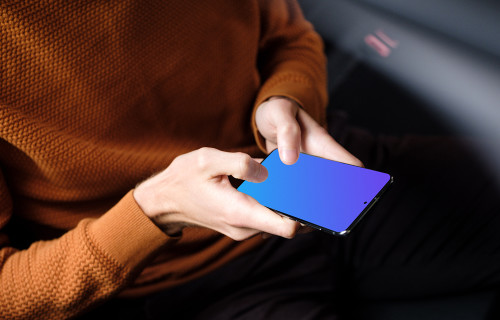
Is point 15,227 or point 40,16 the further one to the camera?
point 15,227

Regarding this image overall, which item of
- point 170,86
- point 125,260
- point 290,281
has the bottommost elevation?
point 290,281

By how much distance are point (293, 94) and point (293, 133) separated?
5.7 inches

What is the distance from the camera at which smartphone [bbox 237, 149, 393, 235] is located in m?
0.39

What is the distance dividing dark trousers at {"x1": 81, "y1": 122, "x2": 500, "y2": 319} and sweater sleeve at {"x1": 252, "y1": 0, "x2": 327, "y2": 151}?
0.17 m

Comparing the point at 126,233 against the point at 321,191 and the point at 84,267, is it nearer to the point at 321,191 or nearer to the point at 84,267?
the point at 84,267

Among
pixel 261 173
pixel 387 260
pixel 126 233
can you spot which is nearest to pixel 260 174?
pixel 261 173

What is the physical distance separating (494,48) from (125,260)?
0.53 m

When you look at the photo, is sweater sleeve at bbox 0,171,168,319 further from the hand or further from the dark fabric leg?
the dark fabric leg

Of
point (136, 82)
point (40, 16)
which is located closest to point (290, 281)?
point (136, 82)

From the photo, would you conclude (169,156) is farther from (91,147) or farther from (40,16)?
(40,16)

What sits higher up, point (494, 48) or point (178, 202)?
point (494, 48)

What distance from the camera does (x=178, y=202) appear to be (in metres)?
0.43

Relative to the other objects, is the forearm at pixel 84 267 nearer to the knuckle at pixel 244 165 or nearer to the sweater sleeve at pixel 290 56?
the knuckle at pixel 244 165

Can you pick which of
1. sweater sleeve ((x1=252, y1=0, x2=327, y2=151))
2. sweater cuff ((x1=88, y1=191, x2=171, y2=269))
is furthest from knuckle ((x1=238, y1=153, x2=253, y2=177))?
sweater sleeve ((x1=252, y1=0, x2=327, y2=151))
